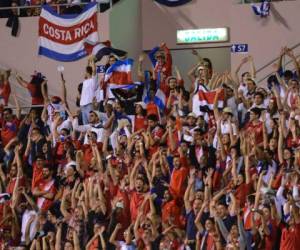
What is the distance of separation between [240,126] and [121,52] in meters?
4.71

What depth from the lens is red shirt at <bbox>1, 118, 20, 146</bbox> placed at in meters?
26.9

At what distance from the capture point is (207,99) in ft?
82.8

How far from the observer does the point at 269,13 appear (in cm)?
2950

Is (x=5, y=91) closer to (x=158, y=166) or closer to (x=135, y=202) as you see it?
(x=158, y=166)

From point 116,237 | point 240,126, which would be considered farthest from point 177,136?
point 116,237

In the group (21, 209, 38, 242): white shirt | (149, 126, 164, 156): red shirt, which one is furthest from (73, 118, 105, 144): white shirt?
(21, 209, 38, 242): white shirt

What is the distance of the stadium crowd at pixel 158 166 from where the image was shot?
2172 centimetres

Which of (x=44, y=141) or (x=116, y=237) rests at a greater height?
(x=44, y=141)

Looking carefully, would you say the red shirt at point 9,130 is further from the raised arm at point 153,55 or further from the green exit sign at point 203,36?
the green exit sign at point 203,36

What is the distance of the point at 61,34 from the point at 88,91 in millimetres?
3660

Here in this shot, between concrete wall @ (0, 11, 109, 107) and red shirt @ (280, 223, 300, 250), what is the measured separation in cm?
1014

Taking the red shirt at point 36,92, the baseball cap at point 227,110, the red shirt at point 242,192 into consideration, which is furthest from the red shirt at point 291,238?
the red shirt at point 36,92

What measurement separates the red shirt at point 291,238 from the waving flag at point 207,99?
4475 mm

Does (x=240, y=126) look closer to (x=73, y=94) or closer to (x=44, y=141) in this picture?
(x=44, y=141)
